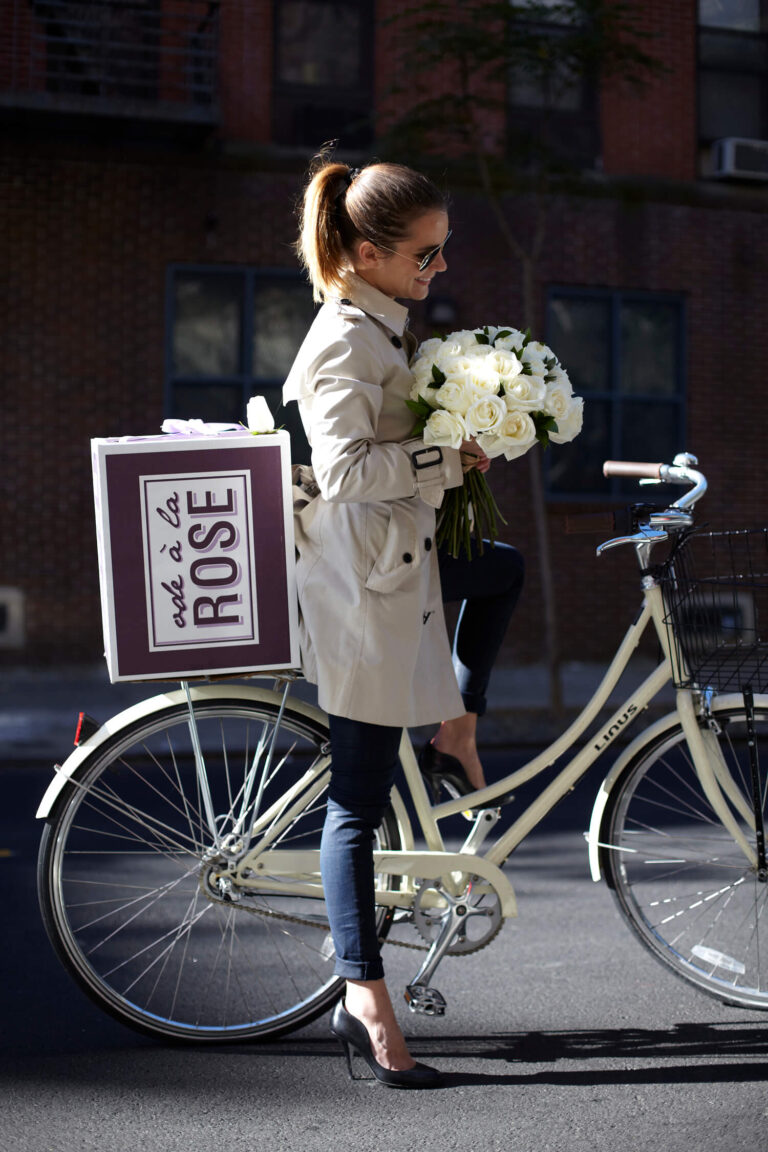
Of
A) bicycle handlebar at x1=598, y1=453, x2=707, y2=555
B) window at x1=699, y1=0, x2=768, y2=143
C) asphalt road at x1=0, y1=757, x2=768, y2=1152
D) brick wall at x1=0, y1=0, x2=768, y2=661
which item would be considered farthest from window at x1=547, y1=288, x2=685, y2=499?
bicycle handlebar at x1=598, y1=453, x2=707, y2=555

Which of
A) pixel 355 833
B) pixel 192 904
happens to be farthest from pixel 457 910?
pixel 192 904

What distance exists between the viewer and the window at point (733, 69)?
13203mm

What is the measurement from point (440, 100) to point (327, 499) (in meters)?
7.88

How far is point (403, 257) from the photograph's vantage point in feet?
9.05

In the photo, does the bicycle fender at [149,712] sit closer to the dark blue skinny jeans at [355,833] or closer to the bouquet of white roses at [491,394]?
the dark blue skinny jeans at [355,833]

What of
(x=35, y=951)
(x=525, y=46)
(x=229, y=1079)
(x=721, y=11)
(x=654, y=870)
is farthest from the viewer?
(x=721, y=11)

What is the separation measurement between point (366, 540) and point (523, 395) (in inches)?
18.3

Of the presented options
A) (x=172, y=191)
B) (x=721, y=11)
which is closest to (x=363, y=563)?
(x=172, y=191)

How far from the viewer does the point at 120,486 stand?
2.75 m

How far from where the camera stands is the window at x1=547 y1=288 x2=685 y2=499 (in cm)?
1270

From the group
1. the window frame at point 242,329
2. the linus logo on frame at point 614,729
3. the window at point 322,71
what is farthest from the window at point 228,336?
the linus logo on frame at point 614,729

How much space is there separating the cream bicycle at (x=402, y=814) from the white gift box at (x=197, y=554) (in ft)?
0.51

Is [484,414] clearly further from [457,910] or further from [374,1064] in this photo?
[374,1064]

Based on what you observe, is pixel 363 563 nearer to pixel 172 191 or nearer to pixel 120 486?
pixel 120 486
